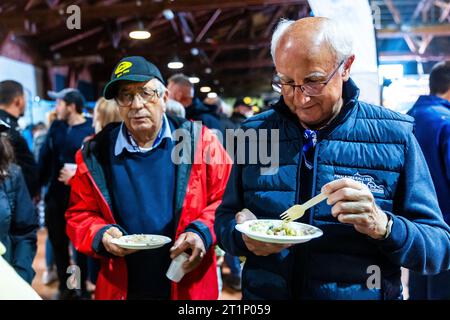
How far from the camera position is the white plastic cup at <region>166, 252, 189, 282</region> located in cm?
116

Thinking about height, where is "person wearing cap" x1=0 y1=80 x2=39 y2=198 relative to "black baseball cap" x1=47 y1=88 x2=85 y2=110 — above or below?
below

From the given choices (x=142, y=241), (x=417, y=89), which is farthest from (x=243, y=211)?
(x=417, y=89)

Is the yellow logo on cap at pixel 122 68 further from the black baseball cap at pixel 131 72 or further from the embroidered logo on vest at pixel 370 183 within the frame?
the embroidered logo on vest at pixel 370 183

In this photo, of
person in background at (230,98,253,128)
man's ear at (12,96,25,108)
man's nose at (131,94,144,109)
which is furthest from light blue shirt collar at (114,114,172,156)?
person in background at (230,98,253,128)

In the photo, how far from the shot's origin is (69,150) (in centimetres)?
263

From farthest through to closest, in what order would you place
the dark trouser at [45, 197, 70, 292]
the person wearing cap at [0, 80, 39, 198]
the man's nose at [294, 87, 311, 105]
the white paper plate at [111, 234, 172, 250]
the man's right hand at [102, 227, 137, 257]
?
the dark trouser at [45, 197, 70, 292]
the person wearing cap at [0, 80, 39, 198]
the man's right hand at [102, 227, 137, 257]
the white paper plate at [111, 234, 172, 250]
the man's nose at [294, 87, 311, 105]

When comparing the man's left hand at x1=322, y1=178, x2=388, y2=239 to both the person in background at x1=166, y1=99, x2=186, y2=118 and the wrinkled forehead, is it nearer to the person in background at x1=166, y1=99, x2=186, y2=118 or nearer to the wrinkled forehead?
the wrinkled forehead

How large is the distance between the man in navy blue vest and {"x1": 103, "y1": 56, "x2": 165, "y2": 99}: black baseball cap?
1.43ft

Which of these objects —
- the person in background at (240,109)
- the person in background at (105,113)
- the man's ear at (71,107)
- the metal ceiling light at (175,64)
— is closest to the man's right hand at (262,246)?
the metal ceiling light at (175,64)

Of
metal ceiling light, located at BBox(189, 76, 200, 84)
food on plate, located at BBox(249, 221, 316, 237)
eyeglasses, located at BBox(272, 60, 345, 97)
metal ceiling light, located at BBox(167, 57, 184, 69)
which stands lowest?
food on plate, located at BBox(249, 221, 316, 237)

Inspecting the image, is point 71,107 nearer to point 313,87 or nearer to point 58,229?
point 58,229
